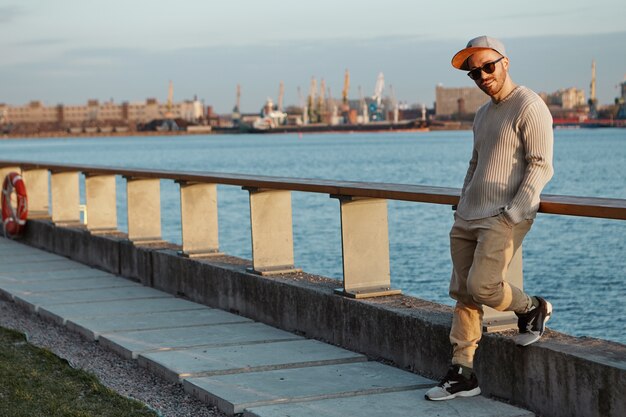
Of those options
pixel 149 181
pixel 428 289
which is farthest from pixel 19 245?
pixel 428 289

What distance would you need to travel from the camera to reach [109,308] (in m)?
9.78

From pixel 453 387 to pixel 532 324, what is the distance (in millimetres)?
530

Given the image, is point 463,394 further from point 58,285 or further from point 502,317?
point 58,285

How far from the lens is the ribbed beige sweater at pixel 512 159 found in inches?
219

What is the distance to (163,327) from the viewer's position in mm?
8773

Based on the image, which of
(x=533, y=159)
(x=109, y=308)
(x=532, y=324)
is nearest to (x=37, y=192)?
(x=109, y=308)

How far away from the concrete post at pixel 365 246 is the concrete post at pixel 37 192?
30.9 feet

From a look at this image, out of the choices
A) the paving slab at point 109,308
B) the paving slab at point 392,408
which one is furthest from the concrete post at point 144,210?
the paving slab at point 392,408

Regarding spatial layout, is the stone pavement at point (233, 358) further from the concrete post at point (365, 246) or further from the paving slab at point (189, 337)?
the concrete post at point (365, 246)

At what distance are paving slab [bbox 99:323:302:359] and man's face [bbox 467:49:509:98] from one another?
3084mm

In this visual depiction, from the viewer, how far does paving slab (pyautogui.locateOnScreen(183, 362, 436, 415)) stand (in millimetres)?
6293

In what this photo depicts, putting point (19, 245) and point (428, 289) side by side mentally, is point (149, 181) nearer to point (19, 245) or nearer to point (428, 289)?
point (19, 245)

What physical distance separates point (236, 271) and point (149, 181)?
3104 mm

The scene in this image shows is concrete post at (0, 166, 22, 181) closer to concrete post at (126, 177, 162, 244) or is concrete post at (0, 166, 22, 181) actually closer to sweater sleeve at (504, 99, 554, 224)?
concrete post at (126, 177, 162, 244)
